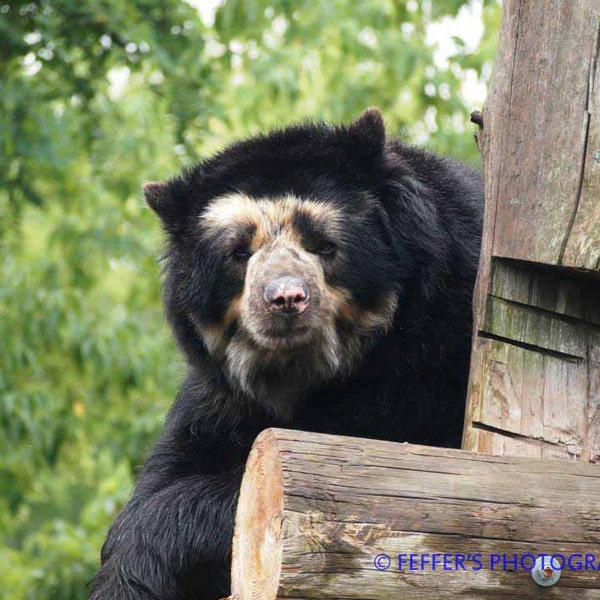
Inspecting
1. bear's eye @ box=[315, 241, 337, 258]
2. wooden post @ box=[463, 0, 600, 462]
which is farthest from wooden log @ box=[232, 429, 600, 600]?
bear's eye @ box=[315, 241, 337, 258]

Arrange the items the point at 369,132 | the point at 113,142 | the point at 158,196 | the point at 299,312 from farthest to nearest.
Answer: the point at 113,142 → the point at 158,196 → the point at 369,132 → the point at 299,312

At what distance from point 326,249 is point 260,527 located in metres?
1.97

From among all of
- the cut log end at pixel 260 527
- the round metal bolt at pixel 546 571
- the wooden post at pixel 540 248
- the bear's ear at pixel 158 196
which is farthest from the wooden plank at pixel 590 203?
the bear's ear at pixel 158 196

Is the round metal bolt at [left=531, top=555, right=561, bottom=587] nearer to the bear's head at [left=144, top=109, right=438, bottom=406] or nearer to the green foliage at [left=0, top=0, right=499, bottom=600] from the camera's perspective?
the bear's head at [left=144, top=109, right=438, bottom=406]

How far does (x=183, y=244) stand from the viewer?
5.09 meters

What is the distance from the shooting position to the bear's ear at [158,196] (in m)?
5.10

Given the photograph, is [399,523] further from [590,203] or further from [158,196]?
[158,196]

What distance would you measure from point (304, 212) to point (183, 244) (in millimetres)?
600

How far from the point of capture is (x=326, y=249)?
189 inches

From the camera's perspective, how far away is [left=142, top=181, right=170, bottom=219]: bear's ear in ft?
16.7

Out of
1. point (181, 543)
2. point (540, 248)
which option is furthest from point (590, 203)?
point (181, 543)

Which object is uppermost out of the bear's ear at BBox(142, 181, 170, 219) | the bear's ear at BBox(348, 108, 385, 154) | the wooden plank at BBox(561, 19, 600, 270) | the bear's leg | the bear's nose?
the bear's ear at BBox(348, 108, 385, 154)

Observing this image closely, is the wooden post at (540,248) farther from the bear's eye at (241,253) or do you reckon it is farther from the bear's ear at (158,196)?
the bear's ear at (158,196)

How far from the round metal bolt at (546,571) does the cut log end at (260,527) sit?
2.13 feet
